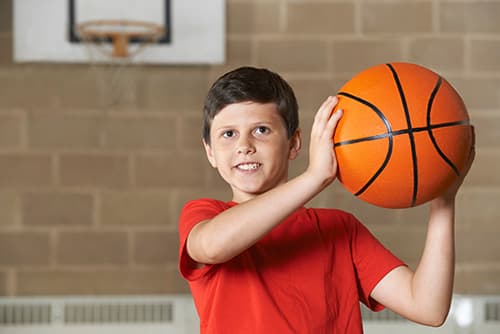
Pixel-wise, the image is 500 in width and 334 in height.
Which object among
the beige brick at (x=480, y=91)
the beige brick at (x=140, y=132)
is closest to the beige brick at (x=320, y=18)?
the beige brick at (x=480, y=91)

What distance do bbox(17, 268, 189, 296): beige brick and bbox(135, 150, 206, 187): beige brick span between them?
0.38m

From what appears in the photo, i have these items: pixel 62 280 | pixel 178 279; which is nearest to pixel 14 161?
pixel 62 280

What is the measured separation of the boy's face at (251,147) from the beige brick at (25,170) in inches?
81.7

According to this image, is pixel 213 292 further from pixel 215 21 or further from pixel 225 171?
pixel 215 21

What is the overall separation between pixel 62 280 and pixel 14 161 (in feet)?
1.79

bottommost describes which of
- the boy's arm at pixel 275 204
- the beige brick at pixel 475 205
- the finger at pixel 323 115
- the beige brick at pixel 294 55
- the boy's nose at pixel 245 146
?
the beige brick at pixel 475 205

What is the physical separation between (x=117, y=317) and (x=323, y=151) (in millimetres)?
2363

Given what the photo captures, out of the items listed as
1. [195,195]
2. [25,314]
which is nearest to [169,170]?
[195,195]

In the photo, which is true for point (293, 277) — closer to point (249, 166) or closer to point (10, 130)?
point (249, 166)

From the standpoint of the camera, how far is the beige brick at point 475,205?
3.54 meters

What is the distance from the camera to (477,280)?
3.54 m

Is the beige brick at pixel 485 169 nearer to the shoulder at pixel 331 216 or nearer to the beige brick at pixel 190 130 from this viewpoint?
the beige brick at pixel 190 130

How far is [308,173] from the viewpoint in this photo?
1.25 m

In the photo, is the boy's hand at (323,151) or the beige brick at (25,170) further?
the beige brick at (25,170)
